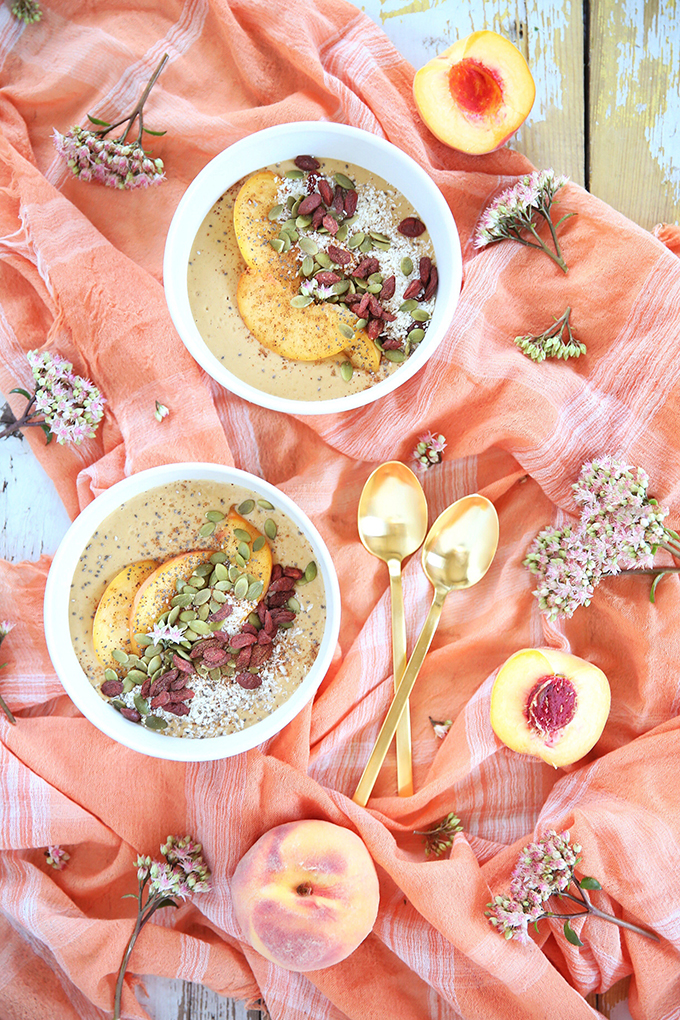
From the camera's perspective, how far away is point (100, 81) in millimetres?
1461

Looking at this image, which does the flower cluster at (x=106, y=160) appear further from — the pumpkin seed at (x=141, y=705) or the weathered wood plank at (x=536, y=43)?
the pumpkin seed at (x=141, y=705)

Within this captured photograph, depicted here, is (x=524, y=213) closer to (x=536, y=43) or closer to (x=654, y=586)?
(x=536, y=43)

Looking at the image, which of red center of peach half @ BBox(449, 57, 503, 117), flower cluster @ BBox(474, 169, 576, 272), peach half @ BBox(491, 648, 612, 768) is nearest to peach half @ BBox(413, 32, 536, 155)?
red center of peach half @ BBox(449, 57, 503, 117)

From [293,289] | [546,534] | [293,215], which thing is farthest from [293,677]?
[293,215]

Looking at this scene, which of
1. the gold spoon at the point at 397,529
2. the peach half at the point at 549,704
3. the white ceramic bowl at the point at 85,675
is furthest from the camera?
the gold spoon at the point at 397,529

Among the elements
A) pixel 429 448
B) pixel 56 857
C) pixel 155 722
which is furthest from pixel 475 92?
pixel 56 857

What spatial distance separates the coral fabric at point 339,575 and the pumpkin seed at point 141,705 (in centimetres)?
16

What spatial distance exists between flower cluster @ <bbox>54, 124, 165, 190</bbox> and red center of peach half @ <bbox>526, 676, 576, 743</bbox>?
A: 124 centimetres

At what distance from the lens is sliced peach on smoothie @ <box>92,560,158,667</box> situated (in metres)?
1.37

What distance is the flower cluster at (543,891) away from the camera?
1.38m

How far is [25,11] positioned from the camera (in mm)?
1450

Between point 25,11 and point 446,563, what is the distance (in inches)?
52.9

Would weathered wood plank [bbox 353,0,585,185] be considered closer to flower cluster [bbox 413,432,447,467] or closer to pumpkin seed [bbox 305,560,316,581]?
flower cluster [bbox 413,432,447,467]

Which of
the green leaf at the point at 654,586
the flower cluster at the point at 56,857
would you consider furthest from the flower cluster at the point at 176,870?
the green leaf at the point at 654,586
